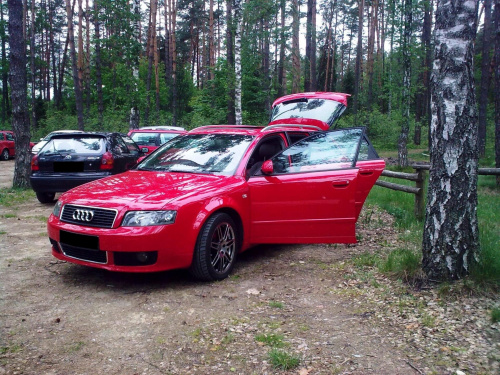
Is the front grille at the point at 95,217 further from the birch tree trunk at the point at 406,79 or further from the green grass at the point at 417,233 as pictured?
the birch tree trunk at the point at 406,79

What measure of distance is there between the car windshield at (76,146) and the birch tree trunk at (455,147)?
677cm

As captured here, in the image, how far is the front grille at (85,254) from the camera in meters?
4.31

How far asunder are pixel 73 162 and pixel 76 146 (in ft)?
1.28

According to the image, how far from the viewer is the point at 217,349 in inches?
130

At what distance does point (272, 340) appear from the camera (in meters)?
3.42

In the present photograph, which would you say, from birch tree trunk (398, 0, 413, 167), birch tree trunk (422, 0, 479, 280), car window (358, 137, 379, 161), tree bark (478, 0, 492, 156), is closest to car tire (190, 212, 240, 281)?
car window (358, 137, 379, 161)

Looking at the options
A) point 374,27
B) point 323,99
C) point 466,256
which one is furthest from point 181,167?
point 374,27

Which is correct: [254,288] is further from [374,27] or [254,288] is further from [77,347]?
[374,27]

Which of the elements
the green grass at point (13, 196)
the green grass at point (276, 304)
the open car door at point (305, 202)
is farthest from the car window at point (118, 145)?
the green grass at point (276, 304)

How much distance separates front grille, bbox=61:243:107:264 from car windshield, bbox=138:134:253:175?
1.52 meters

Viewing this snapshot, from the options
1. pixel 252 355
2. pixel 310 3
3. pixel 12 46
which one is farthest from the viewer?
pixel 310 3

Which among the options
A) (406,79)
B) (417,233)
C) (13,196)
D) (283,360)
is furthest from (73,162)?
(406,79)

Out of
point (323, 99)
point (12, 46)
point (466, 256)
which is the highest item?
point (12, 46)

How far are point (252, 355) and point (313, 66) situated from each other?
2131 cm
